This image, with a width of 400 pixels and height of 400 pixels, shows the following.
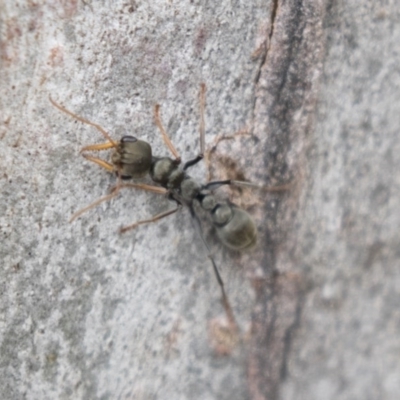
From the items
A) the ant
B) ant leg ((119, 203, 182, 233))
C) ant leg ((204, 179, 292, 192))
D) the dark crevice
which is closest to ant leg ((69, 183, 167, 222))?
the ant

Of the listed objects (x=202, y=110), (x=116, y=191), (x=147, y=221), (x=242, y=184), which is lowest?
(x=147, y=221)

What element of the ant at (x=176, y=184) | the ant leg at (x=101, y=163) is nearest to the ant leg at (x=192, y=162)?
the ant at (x=176, y=184)

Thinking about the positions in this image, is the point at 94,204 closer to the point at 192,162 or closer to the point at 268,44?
the point at 192,162

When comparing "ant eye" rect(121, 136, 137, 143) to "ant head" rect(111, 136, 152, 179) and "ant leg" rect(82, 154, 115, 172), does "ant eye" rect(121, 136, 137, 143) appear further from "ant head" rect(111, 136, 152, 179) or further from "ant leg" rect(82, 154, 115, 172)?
"ant leg" rect(82, 154, 115, 172)

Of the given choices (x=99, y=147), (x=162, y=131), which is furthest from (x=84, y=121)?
(x=162, y=131)

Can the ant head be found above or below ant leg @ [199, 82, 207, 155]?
below

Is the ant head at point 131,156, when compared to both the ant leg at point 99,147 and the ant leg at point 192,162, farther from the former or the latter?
the ant leg at point 192,162

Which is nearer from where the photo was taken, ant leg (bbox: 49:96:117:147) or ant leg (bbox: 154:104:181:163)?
ant leg (bbox: 49:96:117:147)

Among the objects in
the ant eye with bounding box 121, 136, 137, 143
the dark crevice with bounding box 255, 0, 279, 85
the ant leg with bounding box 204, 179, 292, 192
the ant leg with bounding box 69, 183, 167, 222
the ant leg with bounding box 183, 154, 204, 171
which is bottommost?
the ant leg with bounding box 69, 183, 167, 222
